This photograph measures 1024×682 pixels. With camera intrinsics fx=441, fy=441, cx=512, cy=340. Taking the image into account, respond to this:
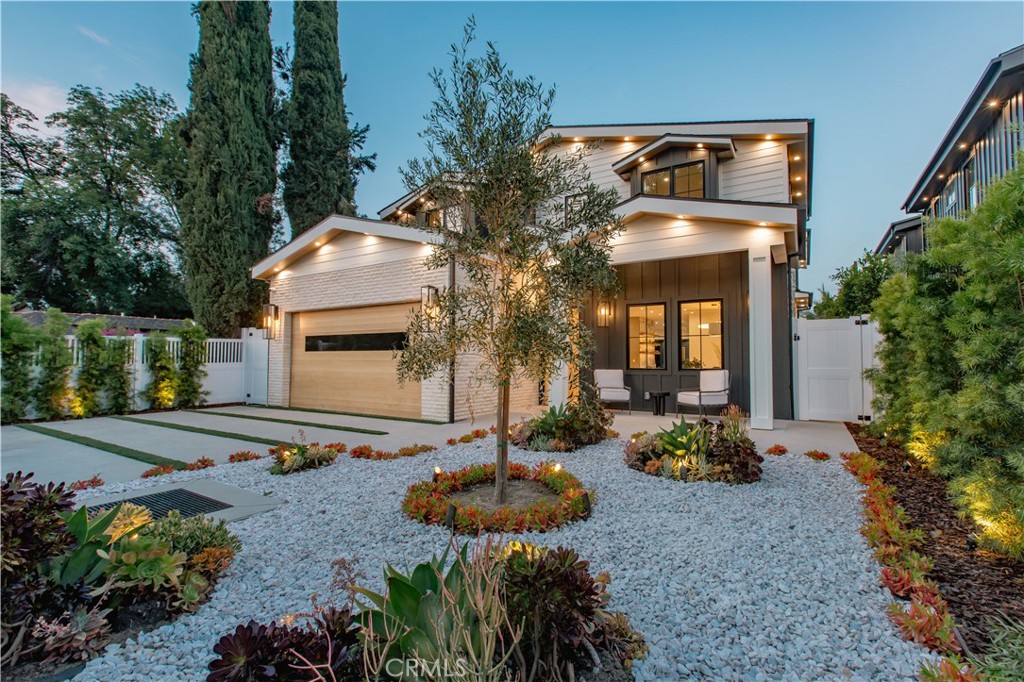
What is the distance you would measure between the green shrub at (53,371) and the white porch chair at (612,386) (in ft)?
34.2

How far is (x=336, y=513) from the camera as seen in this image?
3527 millimetres

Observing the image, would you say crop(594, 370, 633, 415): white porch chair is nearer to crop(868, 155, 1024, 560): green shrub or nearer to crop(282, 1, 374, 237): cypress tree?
crop(868, 155, 1024, 560): green shrub

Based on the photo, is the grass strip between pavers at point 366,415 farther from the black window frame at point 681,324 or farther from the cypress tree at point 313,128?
the cypress tree at point 313,128

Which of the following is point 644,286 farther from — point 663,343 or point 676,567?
Result: point 676,567

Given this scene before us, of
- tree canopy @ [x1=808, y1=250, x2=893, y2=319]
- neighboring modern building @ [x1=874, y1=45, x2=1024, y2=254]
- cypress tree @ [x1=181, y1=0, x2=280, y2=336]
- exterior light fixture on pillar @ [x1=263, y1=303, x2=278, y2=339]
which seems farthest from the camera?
cypress tree @ [x1=181, y1=0, x2=280, y2=336]

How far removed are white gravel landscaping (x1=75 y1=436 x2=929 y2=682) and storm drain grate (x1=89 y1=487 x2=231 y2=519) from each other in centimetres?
44

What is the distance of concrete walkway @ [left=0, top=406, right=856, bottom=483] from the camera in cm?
516

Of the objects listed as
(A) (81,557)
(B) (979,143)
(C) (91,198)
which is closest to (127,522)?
(A) (81,557)

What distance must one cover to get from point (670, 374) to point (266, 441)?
23.7 ft

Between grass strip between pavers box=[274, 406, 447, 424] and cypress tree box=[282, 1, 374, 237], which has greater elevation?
cypress tree box=[282, 1, 374, 237]

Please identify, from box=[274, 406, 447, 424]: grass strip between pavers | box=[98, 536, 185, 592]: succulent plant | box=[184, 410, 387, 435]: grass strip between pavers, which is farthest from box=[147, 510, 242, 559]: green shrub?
box=[274, 406, 447, 424]: grass strip between pavers

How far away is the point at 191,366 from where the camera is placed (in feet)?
34.4

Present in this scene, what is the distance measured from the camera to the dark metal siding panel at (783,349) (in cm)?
797

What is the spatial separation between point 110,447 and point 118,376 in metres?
4.60
